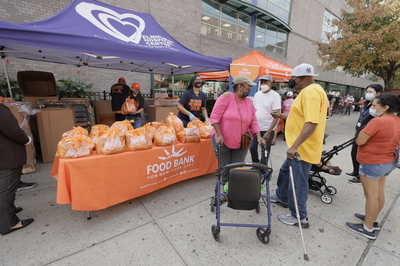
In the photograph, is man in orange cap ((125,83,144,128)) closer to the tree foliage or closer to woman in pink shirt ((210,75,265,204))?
woman in pink shirt ((210,75,265,204))

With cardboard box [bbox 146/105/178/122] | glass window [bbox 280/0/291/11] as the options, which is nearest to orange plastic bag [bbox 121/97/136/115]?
cardboard box [bbox 146/105/178/122]

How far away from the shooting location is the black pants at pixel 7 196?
7.13 feet

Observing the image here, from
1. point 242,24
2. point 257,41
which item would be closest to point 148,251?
point 242,24

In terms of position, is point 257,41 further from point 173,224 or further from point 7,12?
point 173,224

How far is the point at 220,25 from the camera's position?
1157 centimetres

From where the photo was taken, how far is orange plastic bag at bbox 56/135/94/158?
2.32m

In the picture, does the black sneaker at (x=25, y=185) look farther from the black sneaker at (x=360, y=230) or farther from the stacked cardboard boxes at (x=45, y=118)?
the black sneaker at (x=360, y=230)

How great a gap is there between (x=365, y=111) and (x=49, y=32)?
5.59 metres

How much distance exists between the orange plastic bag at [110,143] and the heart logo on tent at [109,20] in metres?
1.92

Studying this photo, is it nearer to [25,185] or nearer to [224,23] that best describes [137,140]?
[25,185]

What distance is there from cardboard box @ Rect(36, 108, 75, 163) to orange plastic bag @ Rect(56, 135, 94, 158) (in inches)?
104

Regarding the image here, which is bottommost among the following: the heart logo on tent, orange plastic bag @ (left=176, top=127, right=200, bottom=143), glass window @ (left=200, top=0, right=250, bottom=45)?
orange plastic bag @ (left=176, top=127, right=200, bottom=143)

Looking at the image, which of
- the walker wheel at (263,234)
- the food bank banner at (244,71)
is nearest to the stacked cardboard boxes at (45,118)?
the food bank banner at (244,71)

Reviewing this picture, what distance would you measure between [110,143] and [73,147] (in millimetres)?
413
